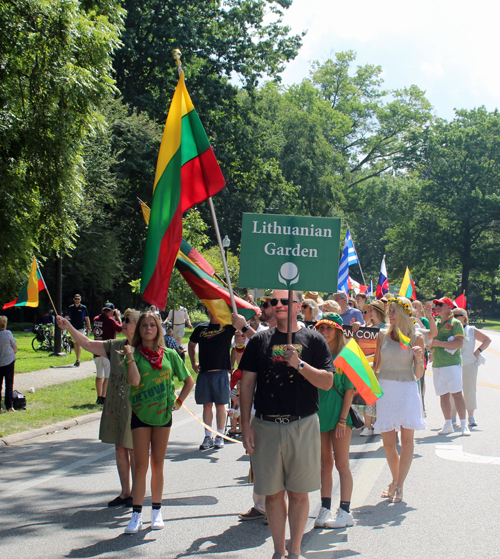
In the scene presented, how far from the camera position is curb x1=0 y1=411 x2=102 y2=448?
8860 millimetres

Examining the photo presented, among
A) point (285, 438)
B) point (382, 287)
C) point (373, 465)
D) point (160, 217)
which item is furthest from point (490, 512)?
point (382, 287)

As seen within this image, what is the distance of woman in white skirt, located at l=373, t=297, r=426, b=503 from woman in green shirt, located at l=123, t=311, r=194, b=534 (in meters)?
2.19

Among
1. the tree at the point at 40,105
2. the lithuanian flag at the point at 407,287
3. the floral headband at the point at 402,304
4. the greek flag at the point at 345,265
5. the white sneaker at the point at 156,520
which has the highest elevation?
the tree at the point at 40,105

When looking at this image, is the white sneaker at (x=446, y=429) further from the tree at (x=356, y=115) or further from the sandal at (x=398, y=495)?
the tree at (x=356, y=115)

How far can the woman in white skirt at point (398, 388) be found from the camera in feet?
20.5

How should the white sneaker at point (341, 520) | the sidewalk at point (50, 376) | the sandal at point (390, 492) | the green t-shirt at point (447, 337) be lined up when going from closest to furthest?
the white sneaker at point (341, 520) < the sandal at point (390, 492) < the green t-shirt at point (447, 337) < the sidewalk at point (50, 376)

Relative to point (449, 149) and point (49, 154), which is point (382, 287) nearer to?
point (49, 154)

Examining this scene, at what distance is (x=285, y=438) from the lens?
4398mm

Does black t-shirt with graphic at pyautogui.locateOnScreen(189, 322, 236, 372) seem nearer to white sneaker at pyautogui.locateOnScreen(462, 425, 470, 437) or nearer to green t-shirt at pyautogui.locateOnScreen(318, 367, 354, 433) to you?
green t-shirt at pyautogui.locateOnScreen(318, 367, 354, 433)

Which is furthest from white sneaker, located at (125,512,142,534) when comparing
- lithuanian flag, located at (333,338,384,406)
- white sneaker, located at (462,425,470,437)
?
white sneaker, located at (462,425,470,437)

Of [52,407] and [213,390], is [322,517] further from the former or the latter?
[52,407]

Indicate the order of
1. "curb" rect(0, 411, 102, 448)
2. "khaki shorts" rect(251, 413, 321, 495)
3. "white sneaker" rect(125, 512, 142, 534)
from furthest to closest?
"curb" rect(0, 411, 102, 448) < "white sneaker" rect(125, 512, 142, 534) < "khaki shorts" rect(251, 413, 321, 495)

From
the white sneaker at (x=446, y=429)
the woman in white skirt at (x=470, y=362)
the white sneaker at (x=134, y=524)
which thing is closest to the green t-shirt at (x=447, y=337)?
the woman in white skirt at (x=470, y=362)

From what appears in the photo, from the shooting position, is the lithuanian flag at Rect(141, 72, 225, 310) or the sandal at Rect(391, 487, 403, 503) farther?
the sandal at Rect(391, 487, 403, 503)
